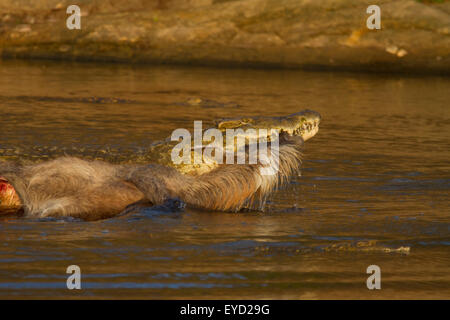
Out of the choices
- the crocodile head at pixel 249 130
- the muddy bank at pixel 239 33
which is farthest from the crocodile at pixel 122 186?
the muddy bank at pixel 239 33

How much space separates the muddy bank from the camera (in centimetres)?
1845

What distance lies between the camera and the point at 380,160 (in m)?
8.86

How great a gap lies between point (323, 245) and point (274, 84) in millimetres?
11027

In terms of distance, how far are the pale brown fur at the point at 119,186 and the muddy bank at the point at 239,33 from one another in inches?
479

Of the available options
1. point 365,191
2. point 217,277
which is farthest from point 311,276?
point 365,191

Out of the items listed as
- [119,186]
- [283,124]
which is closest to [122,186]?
[119,186]

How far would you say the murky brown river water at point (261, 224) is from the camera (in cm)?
472

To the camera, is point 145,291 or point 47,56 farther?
point 47,56

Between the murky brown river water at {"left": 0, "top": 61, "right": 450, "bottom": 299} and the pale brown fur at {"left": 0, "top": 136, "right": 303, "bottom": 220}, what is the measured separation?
20cm

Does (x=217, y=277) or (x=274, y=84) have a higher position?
(x=274, y=84)

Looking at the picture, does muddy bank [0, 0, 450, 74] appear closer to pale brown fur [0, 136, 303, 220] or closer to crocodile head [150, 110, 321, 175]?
crocodile head [150, 110, 321, 175]

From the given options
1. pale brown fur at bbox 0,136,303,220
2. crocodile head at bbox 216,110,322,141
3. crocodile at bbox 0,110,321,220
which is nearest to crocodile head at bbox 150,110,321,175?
crocodile head at bbox 216,110,322,141
